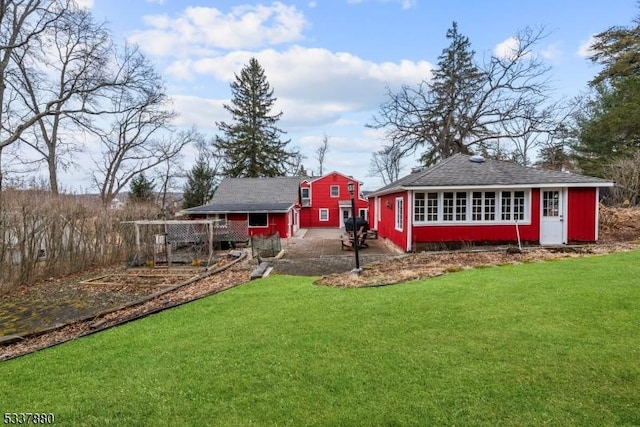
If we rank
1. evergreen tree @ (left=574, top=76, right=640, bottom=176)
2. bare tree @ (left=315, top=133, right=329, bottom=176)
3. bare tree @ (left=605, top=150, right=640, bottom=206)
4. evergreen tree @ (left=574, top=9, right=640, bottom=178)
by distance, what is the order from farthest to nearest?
bare tree @ (left=315, top=133, right=329, bottom=176), evergreen tree @ (left=574, top=76, right=640, bottom=176), evergreen tree @ (left=574, top=9, right=640, bottom=178), bare tree @ (left=605, top=150, right=640, bottom=206)

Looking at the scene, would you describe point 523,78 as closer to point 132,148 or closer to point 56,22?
point 56,22

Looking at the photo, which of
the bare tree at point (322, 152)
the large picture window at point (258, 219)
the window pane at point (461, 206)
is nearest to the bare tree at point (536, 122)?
the window pane at point (461, 206)

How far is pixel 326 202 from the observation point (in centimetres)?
3516

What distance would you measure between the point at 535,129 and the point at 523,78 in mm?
3668

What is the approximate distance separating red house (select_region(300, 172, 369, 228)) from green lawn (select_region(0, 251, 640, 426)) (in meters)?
28.6

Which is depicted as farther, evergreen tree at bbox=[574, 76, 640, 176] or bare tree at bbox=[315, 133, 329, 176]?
bare tree at bbox=[315, 133, 329, 176]

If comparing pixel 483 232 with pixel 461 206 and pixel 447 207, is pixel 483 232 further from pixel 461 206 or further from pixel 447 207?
pixel 447 207

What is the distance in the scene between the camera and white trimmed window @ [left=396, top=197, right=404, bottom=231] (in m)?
14.1

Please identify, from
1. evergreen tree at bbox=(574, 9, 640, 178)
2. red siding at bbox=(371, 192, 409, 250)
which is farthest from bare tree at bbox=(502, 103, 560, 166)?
red siding at bbox=(371, 192, 409, 250)

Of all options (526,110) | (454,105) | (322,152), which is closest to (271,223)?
(454,105)

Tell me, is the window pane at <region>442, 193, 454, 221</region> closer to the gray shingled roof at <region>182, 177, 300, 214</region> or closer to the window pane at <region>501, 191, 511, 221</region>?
the window pane at <region>501, 191, 511, 221</region>

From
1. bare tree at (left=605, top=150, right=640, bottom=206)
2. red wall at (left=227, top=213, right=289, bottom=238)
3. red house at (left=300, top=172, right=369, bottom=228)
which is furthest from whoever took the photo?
red house at (left=300, top=172, right=369, bottom=228)

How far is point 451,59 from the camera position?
30.9m

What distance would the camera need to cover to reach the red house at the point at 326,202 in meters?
35.0
